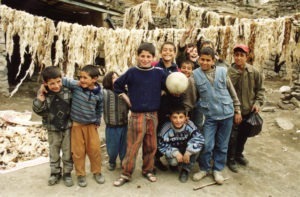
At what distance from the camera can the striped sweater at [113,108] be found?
3.50m

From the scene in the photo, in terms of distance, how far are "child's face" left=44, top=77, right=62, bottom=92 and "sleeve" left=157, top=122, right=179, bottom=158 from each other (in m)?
1.30

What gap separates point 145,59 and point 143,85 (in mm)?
277

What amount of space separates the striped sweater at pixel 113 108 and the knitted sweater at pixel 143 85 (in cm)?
25

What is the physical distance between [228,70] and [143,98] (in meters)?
1.23

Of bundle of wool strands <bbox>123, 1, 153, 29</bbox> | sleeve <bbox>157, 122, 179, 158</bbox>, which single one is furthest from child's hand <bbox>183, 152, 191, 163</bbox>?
bundle of wool strands <bbox>123, 1, 153, 29</bbox>

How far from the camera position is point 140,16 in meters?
7.99

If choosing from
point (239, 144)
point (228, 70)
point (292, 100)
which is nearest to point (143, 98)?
point (228, 70)

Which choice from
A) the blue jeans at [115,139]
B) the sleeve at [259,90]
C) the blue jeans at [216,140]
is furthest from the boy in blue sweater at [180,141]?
the sleeve at [259,90]

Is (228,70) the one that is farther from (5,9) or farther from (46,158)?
(5,9)

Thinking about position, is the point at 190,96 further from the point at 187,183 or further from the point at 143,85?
the point at 187,183

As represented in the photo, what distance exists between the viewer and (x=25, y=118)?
5727 mm

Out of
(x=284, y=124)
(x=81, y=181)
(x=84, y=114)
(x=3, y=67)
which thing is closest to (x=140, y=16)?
(x=3, y=67)

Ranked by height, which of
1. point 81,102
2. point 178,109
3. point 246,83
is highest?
point 246,83

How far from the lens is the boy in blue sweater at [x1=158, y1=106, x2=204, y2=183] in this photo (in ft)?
11.3
